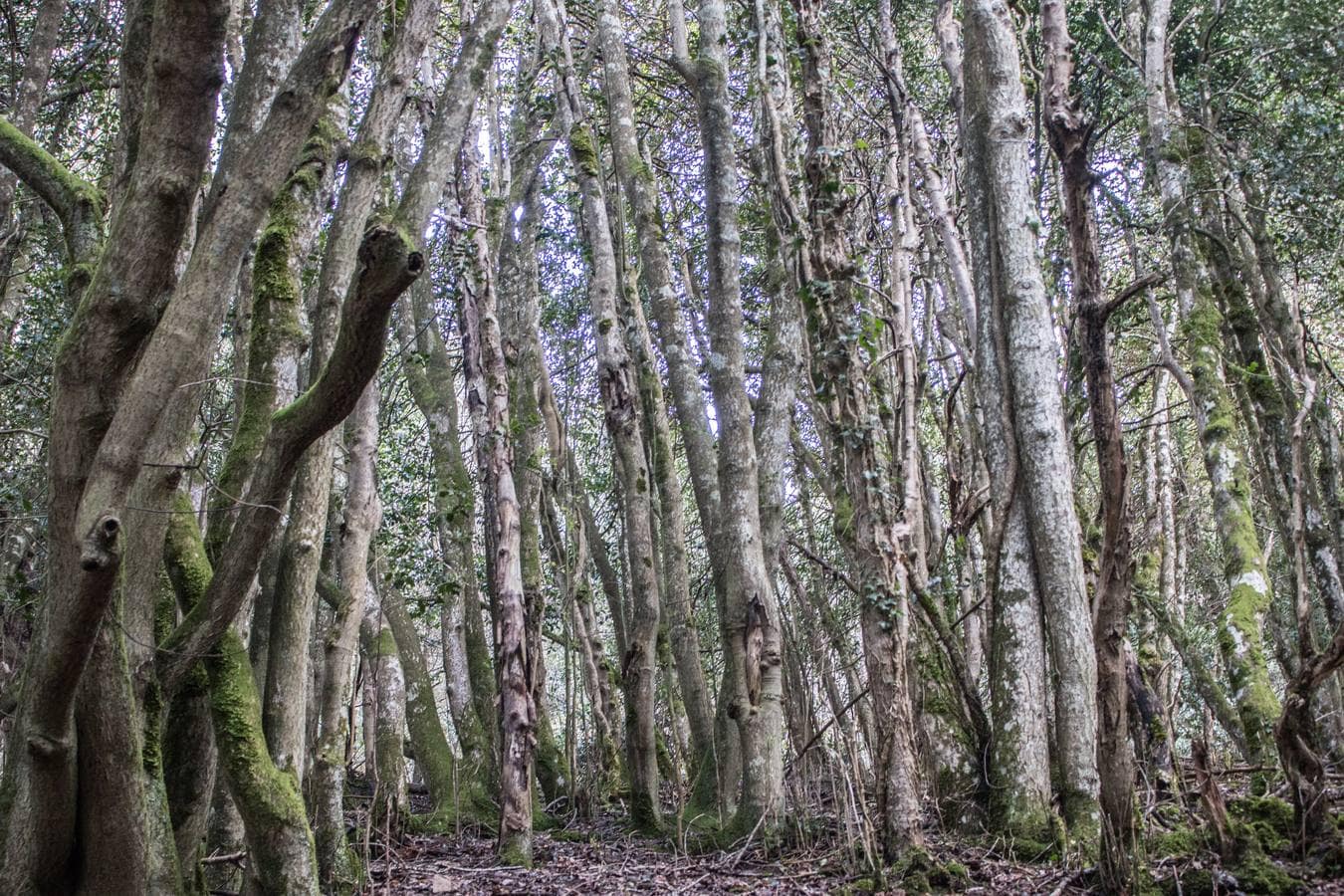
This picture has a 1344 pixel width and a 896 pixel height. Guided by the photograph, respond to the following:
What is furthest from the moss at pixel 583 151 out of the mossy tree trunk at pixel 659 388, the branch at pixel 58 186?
the branch at pixel 58 186

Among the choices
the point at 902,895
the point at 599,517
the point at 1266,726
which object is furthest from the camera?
the point at 599,517

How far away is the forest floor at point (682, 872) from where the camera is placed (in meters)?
4.50

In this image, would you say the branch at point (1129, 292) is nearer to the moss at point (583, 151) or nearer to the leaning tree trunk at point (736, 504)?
the leaning tree trunk at point (736, 504)

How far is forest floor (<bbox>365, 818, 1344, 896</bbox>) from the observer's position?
14.8 feet

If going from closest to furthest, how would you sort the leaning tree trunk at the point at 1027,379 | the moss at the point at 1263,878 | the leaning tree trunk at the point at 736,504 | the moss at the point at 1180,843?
the moss at the point at 1263,878
the moss at the point at 1180,843
the leaning tree trunk at the point at 1027,379
the leaning tree trunk at the point at 736,504

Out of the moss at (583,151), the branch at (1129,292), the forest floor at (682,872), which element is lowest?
the forest floor at (682,872)

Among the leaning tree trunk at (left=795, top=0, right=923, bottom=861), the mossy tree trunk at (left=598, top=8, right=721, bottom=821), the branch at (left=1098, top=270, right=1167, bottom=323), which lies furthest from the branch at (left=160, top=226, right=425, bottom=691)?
the mossy tree trunk at (left=598, top=8, right=721, bottom=821)

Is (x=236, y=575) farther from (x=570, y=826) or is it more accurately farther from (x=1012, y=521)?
(x=570, y=826)

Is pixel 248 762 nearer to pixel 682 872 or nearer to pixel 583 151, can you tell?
pixel 682 872

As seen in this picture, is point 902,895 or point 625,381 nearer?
point 902,895

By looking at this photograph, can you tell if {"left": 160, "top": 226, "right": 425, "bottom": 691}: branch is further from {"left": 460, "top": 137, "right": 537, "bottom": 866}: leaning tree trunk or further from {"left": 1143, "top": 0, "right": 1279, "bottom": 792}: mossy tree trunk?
{"left": 1143, "top": 0, "right": 1279, "bottom": 792}: mossy tree trunk

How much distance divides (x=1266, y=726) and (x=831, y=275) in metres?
4.08

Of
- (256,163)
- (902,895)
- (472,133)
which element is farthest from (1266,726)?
(472,133)

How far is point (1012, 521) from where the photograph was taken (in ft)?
20.4
